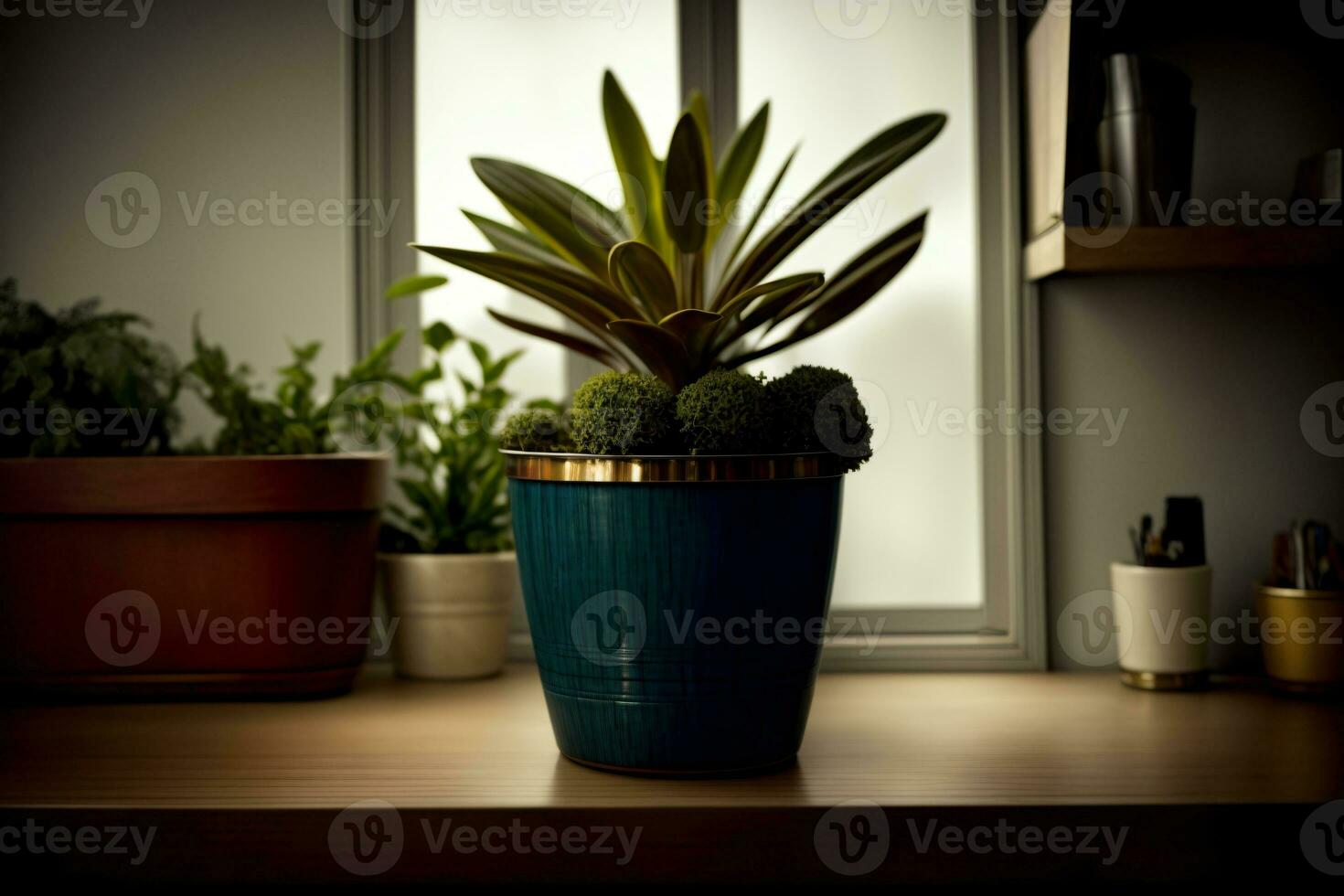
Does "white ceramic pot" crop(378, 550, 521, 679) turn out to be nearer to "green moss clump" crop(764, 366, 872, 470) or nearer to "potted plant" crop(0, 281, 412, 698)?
"potted plant" crop(0, 281, 412, 698)

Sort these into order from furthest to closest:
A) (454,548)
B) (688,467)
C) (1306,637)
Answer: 1. (454,548)
2. (1306,637)
3. (688,467)

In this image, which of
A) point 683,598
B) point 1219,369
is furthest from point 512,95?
point 1219,369

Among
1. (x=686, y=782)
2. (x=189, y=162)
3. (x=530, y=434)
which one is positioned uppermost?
(x=189, y=162)

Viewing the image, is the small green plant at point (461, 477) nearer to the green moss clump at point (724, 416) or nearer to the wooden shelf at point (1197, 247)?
the green moss clump at point (724, 416)

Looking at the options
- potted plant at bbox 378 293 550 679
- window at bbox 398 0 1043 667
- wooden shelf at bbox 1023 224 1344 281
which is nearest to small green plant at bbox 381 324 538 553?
potted plant at bbox 378 293 550 679

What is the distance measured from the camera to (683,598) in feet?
2.33

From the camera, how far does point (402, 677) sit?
1.07 meters

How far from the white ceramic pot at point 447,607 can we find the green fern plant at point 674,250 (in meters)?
0.27

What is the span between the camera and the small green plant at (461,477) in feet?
3.46

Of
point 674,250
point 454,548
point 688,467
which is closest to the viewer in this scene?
point 688,467

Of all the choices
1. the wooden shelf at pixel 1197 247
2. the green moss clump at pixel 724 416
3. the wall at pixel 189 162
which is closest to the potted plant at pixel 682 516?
the green moss clump at pixel 724 416

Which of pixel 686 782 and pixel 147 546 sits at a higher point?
pixel 147 546

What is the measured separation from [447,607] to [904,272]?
1.99ft

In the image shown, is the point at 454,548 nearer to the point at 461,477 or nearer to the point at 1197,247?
the point at 461,477
